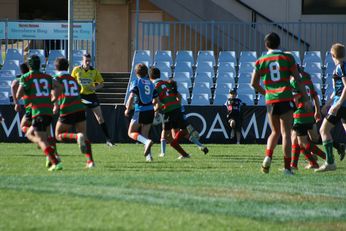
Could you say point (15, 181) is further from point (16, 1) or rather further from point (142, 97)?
point (16, 1)

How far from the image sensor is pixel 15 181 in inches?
482

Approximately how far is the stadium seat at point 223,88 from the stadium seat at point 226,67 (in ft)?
2.40

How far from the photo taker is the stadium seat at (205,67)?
27609 mm

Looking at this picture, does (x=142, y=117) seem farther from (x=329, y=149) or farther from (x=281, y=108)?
(x=281, y=108)

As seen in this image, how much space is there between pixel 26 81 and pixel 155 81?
170 inches

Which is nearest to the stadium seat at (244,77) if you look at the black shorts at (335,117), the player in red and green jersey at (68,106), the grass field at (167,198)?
the grass field at (167,198)

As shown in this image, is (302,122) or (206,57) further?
(206,57)

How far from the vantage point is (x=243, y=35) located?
30.0 m

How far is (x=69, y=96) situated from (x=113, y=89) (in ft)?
41.5

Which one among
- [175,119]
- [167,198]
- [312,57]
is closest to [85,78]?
[175,119]

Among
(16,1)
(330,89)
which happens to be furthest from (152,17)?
(330,89)

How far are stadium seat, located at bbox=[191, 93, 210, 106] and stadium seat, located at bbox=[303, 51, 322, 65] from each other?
11.3 ft

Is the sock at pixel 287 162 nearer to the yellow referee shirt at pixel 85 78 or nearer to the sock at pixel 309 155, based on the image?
the sock at pixel 309 155

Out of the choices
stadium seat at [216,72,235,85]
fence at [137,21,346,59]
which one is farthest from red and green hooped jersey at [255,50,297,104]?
fence at [137,21,346,59]
